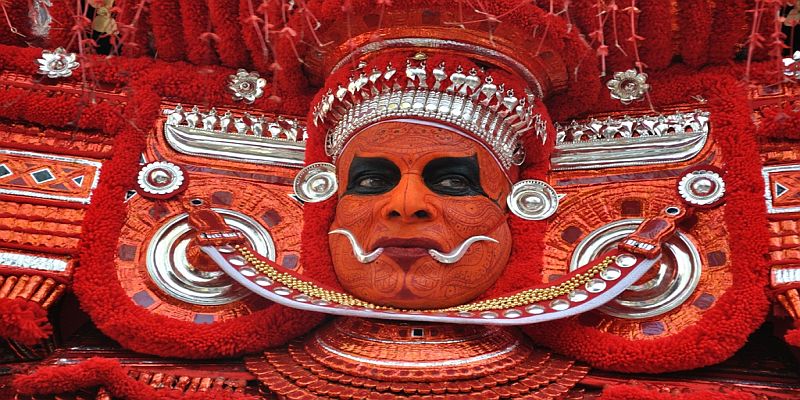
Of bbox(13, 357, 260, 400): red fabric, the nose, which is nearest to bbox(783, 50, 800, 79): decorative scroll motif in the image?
the nose

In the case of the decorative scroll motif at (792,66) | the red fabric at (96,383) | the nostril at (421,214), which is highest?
the decorative scroll motif at (792,66)

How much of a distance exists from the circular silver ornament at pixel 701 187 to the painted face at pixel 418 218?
0.89m

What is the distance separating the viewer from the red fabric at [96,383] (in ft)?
13.5

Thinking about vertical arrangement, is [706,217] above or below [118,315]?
above

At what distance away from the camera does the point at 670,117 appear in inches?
200

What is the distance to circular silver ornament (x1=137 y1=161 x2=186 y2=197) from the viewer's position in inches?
198

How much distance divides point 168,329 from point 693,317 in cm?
242

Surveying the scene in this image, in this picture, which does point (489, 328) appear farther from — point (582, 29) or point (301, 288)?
point (582, 29)

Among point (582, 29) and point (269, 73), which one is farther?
point (269, 73)

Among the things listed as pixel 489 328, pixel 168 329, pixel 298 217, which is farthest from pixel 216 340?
pixel 489 328

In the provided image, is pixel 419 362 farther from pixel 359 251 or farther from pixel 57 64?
pixel 57 64

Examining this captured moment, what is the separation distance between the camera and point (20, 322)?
416 cm

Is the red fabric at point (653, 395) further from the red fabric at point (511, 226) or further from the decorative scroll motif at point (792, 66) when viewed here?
the decorative scroll motif at point (792, 66)

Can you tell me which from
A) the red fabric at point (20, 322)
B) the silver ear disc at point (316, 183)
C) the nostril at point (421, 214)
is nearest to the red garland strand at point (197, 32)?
the silver ear disc at point (316, 183)
